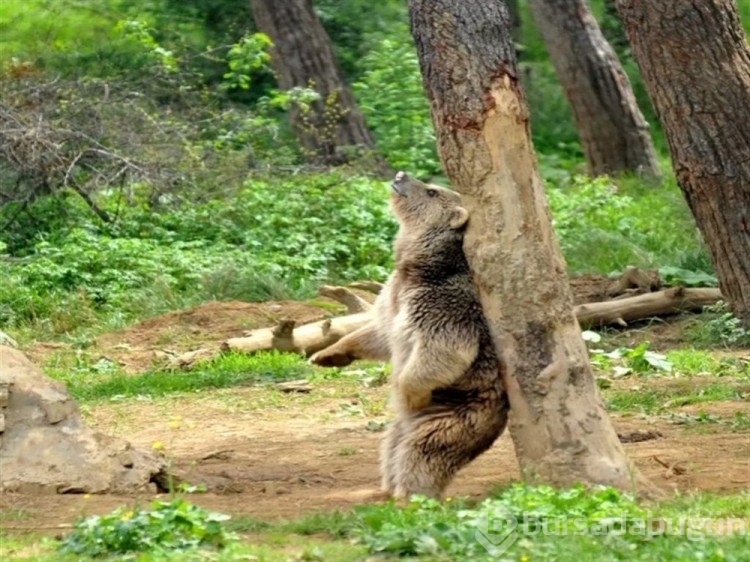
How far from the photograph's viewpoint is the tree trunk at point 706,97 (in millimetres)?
11164

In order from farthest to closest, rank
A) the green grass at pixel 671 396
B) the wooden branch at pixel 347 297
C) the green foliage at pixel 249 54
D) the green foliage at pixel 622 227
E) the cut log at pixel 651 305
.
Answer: the green foliage at pixel 249 54
the green foliage at pixel 622 227
the cut log at pixel 651 305
the wooden branch at pixel 347 297
the green grass at pixel 671 396

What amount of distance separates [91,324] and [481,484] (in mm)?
6539

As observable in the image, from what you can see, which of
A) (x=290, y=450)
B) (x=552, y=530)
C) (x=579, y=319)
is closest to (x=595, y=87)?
(x=579, y=319)

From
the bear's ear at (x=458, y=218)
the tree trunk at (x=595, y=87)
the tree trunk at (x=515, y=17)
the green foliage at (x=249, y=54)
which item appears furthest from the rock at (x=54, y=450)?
the tree trunk at (x=515, y=17)

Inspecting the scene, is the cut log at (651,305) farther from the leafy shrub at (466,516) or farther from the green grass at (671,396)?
the leafy shrub at (466,516)

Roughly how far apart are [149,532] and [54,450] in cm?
183

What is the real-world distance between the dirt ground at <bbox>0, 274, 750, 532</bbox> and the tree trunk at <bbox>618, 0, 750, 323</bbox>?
1548 millimetres

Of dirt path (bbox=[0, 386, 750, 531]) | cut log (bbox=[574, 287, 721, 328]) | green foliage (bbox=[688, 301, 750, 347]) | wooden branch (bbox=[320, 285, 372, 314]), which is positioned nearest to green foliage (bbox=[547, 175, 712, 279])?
cut log (bbox=[574, 287, 721, 328])

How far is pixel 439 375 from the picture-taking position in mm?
7504

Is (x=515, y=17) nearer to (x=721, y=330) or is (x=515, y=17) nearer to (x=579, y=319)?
(x=579, y=319)

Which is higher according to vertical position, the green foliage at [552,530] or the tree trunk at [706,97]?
the tree trunk at [706,97]

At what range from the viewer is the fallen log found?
39.1 feet

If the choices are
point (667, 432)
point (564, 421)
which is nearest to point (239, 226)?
point (667, 432)

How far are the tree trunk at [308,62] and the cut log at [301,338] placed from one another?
27.5ft
